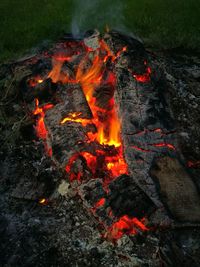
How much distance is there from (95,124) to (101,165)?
867 mm

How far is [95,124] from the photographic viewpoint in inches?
232

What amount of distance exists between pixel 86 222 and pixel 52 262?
2.28 feet

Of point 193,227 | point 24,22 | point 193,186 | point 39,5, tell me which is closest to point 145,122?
point 193,186

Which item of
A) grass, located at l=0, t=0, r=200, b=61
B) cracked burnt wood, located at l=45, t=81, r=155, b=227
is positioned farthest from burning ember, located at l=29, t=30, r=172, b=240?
grass, located at l=0, t=0, r=200, b=61

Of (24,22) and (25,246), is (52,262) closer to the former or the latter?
(25,246)

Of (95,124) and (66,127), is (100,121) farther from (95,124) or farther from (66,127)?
(66,127)

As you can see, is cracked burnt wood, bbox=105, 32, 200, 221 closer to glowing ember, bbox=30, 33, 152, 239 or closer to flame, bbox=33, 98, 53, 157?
glowing ember, bbox=30, 33, 152, 239

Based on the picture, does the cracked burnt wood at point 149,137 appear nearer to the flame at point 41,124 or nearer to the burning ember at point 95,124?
the burning ember at point 95,124

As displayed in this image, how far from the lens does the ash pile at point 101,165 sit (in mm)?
4500

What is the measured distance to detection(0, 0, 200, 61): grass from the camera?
962 centimetres

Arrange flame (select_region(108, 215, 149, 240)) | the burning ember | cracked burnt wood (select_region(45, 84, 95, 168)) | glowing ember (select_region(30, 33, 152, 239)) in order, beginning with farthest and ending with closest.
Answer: cracked burnt wood (select_region(45, 84, 95, 168)) → glowing ember (select_region(30, 33, 152, 239)) → the burning ember → flame (select_region(108, 215, 149, 240))

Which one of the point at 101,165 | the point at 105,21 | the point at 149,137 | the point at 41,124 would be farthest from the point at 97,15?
the point at 101,165

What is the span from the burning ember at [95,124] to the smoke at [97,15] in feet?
8.05

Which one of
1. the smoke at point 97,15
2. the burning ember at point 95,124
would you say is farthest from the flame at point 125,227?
the smoke at point 97,15
